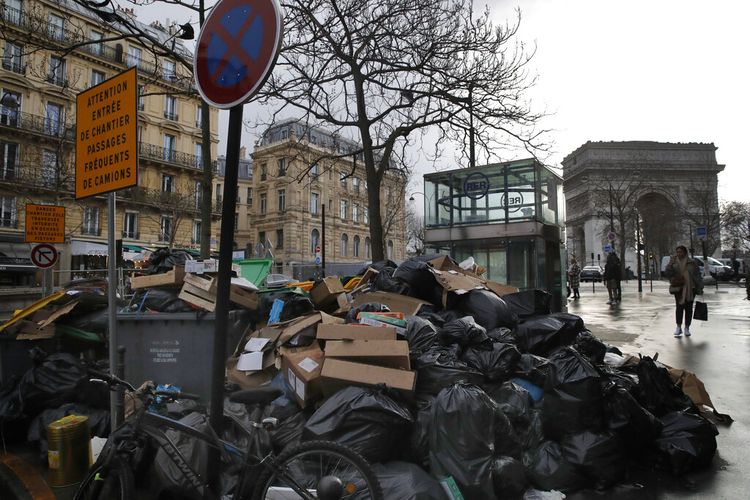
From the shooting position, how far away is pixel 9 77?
27188 millimetres

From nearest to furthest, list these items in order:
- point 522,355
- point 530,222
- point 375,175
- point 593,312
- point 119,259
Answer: point 522,355, point 530,222, point 375,175, point 593,312, point 119,259

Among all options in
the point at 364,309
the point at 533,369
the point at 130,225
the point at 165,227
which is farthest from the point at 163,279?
the point at 165,227

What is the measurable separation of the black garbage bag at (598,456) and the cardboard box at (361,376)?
1.14m

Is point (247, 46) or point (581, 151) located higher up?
point (581, 151)

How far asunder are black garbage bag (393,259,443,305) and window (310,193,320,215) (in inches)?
A: 1870

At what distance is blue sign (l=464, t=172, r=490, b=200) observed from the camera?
465 inches

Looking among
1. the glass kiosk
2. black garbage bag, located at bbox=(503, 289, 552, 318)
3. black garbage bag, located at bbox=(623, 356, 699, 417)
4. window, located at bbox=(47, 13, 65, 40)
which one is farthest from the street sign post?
the glass kiosk

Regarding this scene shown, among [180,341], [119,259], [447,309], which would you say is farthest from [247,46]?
[119,259]

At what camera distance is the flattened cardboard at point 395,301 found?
190 inches

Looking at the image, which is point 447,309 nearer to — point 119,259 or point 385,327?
point 385,327

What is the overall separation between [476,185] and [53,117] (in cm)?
2894

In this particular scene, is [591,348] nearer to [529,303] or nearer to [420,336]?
[529,303]

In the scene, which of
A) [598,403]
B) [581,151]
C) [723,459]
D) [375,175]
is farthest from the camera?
[581,151]

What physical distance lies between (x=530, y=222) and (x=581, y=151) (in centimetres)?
5681
